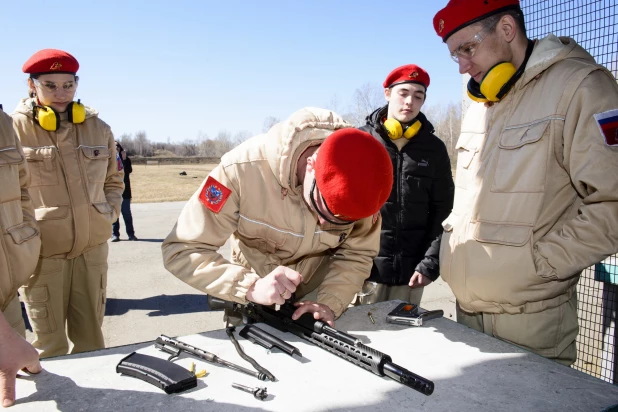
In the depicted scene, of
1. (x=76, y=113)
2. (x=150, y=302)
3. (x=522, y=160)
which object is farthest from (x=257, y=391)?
(x=150, y=302)

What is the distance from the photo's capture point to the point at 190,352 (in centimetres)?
177

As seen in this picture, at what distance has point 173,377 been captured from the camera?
154 cm

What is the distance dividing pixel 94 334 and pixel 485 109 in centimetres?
309

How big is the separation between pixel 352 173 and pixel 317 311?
0.72 meters

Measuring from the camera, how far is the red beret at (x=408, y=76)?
3424mm

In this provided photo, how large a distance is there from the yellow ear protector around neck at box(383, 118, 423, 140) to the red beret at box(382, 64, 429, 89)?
1.11 feet

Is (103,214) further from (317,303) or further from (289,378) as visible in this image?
(289,378)

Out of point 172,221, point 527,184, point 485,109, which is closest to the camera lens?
point 527,184

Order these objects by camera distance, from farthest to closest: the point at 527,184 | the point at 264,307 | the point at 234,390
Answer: the point at 264,307
the point at 527,184
the point at 234,390

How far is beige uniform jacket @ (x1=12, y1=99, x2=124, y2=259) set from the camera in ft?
10.3

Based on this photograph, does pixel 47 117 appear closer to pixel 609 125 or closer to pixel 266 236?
pixel 266 236

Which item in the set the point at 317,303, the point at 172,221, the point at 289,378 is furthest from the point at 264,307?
the point at 172,221

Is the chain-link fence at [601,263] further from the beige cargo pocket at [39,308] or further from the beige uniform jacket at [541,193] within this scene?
the beige cargo pocket at [39,308]

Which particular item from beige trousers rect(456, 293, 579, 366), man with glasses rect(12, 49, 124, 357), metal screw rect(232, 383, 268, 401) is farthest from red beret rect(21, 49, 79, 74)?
beige trousers rect(456, 293, 579, 366)
